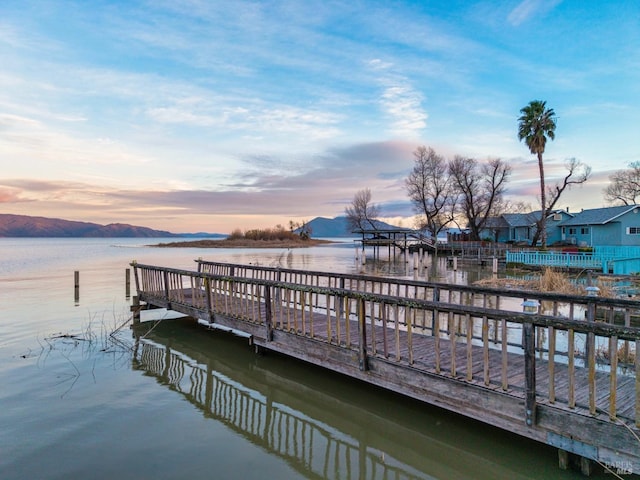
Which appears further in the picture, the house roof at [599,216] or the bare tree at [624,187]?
the bare tree at [624,187]

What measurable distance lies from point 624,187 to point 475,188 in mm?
25356

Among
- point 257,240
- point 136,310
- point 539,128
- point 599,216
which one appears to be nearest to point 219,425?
point 136,310

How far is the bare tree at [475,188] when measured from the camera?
168ft

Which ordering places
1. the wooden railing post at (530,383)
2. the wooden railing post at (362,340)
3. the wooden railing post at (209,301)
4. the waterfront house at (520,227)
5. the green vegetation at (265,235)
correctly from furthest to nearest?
the green vegetation at (265,235), the waterfront house at (520,227), the wooden railing post at (209,301), the wooden railing post at (362,340), the wooden railing post at (530,383)

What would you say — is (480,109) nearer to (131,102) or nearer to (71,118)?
(131,102)

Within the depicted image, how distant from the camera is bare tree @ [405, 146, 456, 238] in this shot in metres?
57.1

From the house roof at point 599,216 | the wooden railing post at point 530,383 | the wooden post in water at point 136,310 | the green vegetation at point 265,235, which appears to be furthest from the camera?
the green vegetation at point 265,235

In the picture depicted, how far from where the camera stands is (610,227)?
38.9 metres

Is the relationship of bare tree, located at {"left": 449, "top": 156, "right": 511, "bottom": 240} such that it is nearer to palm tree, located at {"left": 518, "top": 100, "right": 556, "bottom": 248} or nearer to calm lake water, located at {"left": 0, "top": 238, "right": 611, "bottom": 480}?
palm tree, located at {"left": 518, "top": 100, "right": 556, "bottom": 248}

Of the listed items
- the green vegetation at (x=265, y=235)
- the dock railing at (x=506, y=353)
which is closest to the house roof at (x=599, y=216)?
the dock railing at (x=506, y=353)

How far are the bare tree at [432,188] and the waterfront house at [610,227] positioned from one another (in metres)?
17.6

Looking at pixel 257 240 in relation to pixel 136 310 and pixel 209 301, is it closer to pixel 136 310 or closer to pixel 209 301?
pixel 136 310

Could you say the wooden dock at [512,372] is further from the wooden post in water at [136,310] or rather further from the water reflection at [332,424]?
the wooden post in water at [136,310]

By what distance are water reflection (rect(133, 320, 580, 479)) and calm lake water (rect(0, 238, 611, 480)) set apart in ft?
0.06
